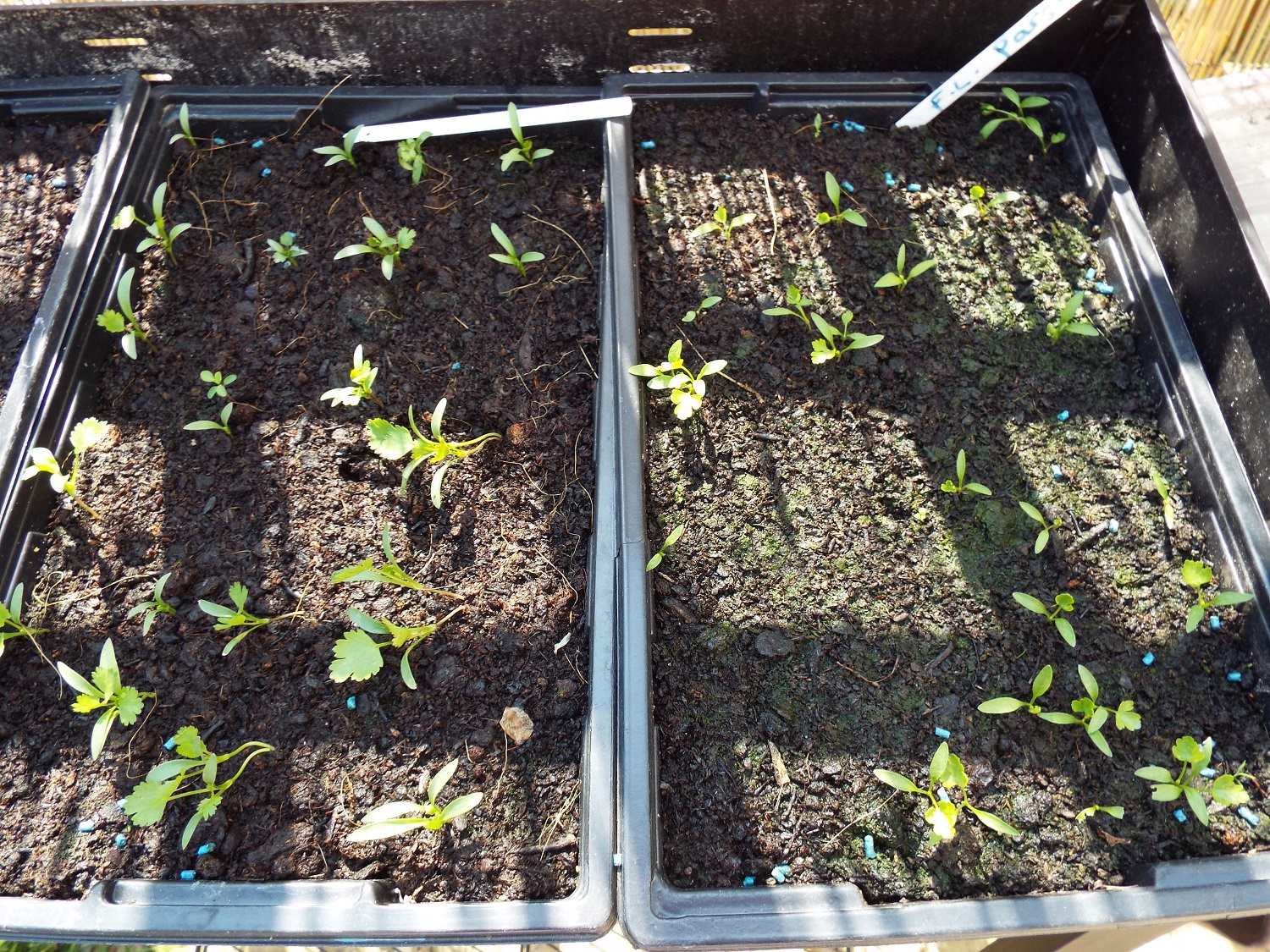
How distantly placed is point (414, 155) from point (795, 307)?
81cm

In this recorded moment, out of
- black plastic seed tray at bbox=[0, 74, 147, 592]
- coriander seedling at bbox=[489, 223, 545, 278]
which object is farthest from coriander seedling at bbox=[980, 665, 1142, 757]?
black plastic seed tray at bbox=[0, 74, 147, 592]

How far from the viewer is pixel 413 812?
1.11m

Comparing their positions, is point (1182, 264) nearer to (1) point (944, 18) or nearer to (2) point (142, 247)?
(1) point (944, 18)

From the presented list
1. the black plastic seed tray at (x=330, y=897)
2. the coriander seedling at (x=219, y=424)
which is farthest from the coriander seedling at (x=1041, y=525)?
the coriander seedling at (x=219, y=424)

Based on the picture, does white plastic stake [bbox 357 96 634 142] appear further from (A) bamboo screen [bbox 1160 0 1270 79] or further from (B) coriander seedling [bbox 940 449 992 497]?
(A) bamboo screen [bbox 1160 0 1270 79]

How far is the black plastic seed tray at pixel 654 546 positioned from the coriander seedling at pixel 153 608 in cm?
73

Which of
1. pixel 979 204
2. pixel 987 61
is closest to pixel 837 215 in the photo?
pixel 979 204

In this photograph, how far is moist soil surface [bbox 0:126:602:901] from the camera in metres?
1.15

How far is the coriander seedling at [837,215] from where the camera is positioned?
59.6 inches

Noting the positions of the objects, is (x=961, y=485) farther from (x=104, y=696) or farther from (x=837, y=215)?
(x=104, y=696)

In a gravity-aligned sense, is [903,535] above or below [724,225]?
below

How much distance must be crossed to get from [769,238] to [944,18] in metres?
0.60

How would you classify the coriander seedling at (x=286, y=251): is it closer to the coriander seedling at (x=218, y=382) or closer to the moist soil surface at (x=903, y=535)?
the coriander seedling at (x=218, y=382)

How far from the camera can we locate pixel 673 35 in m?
1.65
